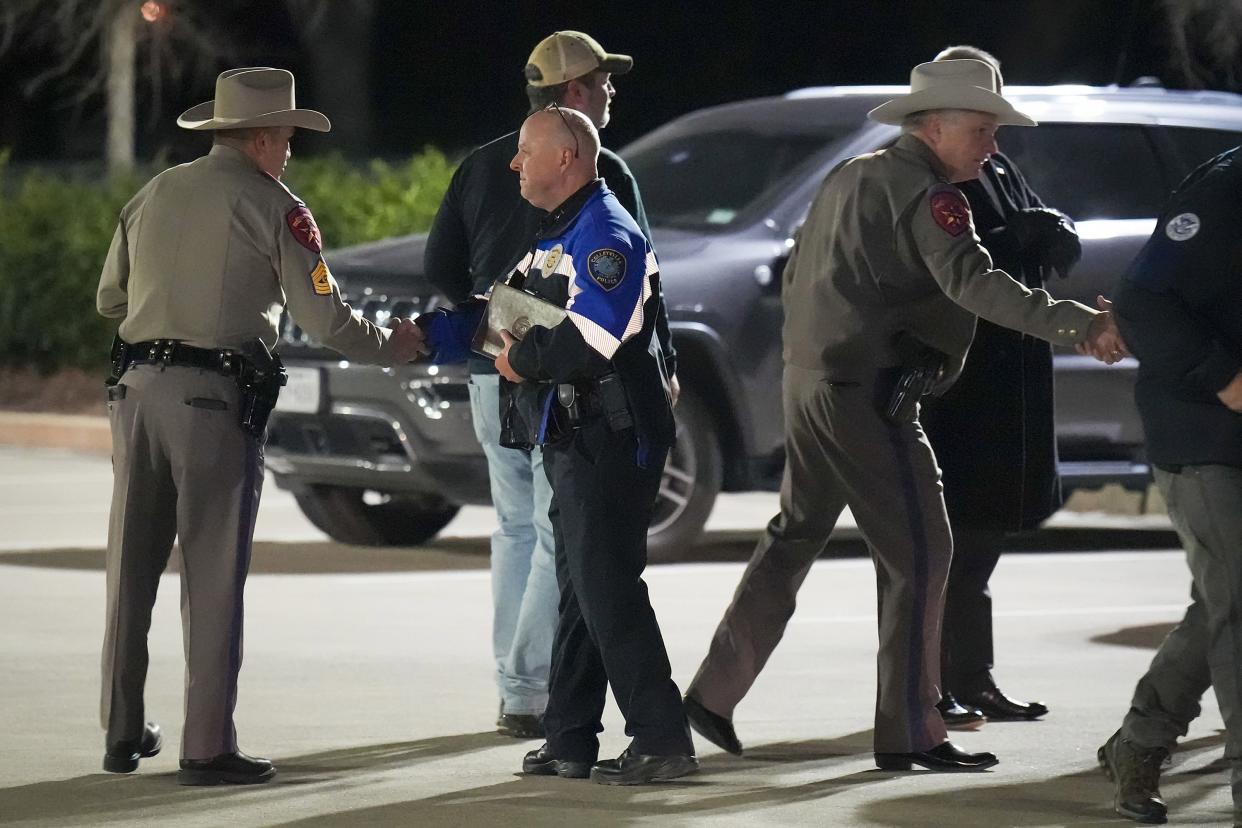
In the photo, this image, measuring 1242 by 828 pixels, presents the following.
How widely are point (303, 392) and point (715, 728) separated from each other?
435 centimetres

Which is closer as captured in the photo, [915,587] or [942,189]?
[942,189]

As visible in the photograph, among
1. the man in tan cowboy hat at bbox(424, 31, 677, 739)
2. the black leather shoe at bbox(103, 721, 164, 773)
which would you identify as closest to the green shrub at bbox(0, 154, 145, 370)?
the man in tan cowboy hat at bbox(424, 31, 677, 739)

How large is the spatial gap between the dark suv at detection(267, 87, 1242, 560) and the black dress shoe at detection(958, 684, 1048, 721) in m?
3.12

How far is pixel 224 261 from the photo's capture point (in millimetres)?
6703

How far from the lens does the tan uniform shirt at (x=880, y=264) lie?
6855mm

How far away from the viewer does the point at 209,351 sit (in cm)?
672

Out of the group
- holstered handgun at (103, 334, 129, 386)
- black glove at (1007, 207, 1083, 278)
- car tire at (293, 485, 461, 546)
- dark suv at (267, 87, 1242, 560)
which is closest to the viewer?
holstered handgun at (103, 334, 129, 386)

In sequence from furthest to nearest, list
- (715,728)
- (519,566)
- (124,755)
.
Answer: (519,566)
(715,728)
(124,755)

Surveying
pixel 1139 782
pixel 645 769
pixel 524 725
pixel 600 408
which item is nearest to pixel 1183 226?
pixel 1139 782

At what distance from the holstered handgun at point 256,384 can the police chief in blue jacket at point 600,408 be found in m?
0.57

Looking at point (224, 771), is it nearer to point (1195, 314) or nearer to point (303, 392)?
point (1195, 314)

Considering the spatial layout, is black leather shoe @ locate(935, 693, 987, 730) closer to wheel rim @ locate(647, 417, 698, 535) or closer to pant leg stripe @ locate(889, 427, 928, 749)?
pant leg stripe @ locate(889, 427, 928, 749)

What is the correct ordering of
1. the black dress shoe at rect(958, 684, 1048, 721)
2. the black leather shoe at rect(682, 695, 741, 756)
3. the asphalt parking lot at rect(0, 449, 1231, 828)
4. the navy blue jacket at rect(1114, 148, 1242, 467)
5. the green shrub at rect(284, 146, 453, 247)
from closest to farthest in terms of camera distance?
the navy blue jacket at rect(1114, 148, 1242, 467)
the asphalt parking lot at rect(0, 449, 1231, 828)
the black leather shoe at rect(682, 695, 741, 756)
the black dress shoe at rect(958, 684, 1048, 721)
the green shrub at rect(284, 146, 453, 247)

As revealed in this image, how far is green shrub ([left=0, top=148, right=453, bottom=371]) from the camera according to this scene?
63.1 ft
